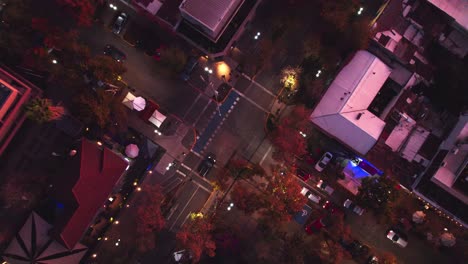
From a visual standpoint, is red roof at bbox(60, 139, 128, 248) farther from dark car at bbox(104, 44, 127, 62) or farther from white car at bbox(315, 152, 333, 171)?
white car at bbox(315, 152, 333, 171)

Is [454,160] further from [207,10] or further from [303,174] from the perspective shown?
[207,10]

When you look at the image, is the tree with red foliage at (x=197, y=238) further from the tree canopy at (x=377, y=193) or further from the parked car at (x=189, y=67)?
the tree canopy at (x=377, y=193)

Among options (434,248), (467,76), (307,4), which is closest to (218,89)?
(307,4)

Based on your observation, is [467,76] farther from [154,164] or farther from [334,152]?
[154,164]

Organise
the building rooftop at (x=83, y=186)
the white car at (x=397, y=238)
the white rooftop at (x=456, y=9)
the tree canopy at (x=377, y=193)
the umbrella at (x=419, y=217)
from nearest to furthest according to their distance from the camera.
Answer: the building rooftop at (x=83, y=186) → the tree canopy at (x=377, y=193) → the white rooftop at (x=456, y=9) → the umbrella at (x=419, y=217) → the white car at (x=397, y=238)

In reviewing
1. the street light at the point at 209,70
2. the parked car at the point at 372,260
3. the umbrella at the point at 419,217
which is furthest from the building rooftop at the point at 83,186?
the umbrella at the point at 419,217
